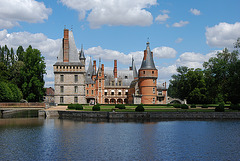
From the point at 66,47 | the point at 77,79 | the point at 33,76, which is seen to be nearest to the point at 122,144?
the point at 33,76

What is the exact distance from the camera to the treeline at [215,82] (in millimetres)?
47469

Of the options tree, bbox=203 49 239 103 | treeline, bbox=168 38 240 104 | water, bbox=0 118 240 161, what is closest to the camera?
water, bbox=0 118 240 161

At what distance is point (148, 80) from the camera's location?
2403 inches

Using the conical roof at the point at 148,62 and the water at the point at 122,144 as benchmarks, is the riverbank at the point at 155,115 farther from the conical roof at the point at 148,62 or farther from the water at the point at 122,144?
the conical roof at the point at 148,62

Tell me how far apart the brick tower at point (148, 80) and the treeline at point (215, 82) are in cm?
862

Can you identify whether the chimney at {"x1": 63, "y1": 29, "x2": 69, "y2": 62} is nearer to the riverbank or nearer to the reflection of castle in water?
the reflection of castle in water

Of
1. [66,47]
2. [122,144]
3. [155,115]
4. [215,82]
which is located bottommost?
[122,144]

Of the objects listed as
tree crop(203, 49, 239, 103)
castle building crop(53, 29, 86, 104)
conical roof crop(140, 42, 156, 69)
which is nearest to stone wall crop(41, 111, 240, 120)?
tree crop(203, 49, 239, 103)

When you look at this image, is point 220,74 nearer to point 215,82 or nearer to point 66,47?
point 215,82

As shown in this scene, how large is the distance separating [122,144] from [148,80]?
40.2 m

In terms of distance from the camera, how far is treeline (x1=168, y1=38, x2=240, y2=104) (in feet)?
156

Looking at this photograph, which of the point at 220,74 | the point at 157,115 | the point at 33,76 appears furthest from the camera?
the point at 220,74

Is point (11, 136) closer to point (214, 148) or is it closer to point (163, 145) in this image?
point (163, 145)

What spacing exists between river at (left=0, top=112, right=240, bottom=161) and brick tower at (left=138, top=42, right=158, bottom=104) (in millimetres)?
31489
